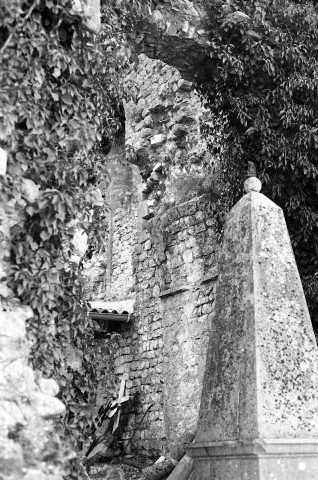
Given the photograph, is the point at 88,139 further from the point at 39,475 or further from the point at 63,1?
the point at 39,475

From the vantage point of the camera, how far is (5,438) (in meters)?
3.02

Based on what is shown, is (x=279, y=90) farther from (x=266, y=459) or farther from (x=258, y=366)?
(x=266, y=459)

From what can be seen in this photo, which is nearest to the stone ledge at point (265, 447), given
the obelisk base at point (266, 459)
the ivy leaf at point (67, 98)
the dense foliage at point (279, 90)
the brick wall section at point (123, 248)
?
the obelisk base at point (266, 459)

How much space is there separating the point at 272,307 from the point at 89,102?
1651 mm

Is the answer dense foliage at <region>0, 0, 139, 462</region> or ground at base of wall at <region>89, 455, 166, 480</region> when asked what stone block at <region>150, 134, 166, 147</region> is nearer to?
ground at base of wall at <region>89, 455, 166, 480</region>

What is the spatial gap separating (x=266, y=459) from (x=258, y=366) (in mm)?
490

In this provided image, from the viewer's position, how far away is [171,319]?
28.5 ft

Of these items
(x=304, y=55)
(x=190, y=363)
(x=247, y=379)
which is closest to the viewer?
(x=247, y=379)

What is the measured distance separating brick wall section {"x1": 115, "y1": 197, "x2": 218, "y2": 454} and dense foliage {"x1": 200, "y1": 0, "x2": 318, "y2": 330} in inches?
56.5

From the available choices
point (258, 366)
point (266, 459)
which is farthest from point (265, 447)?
point (258, 366)

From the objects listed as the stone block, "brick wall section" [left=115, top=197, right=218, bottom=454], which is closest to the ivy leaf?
"brick wall section" [left=115, top=197, right=218, bottom=454]

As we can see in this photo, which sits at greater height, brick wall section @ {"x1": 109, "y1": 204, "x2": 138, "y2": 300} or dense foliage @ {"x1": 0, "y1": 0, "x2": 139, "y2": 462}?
brick wall section @ {"x1": 109, "y1": 204, "x2": 138, "y2": 300}

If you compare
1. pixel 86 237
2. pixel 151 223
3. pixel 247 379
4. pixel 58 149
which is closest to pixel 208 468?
pixel 247 379

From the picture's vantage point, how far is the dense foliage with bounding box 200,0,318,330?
6.38m
